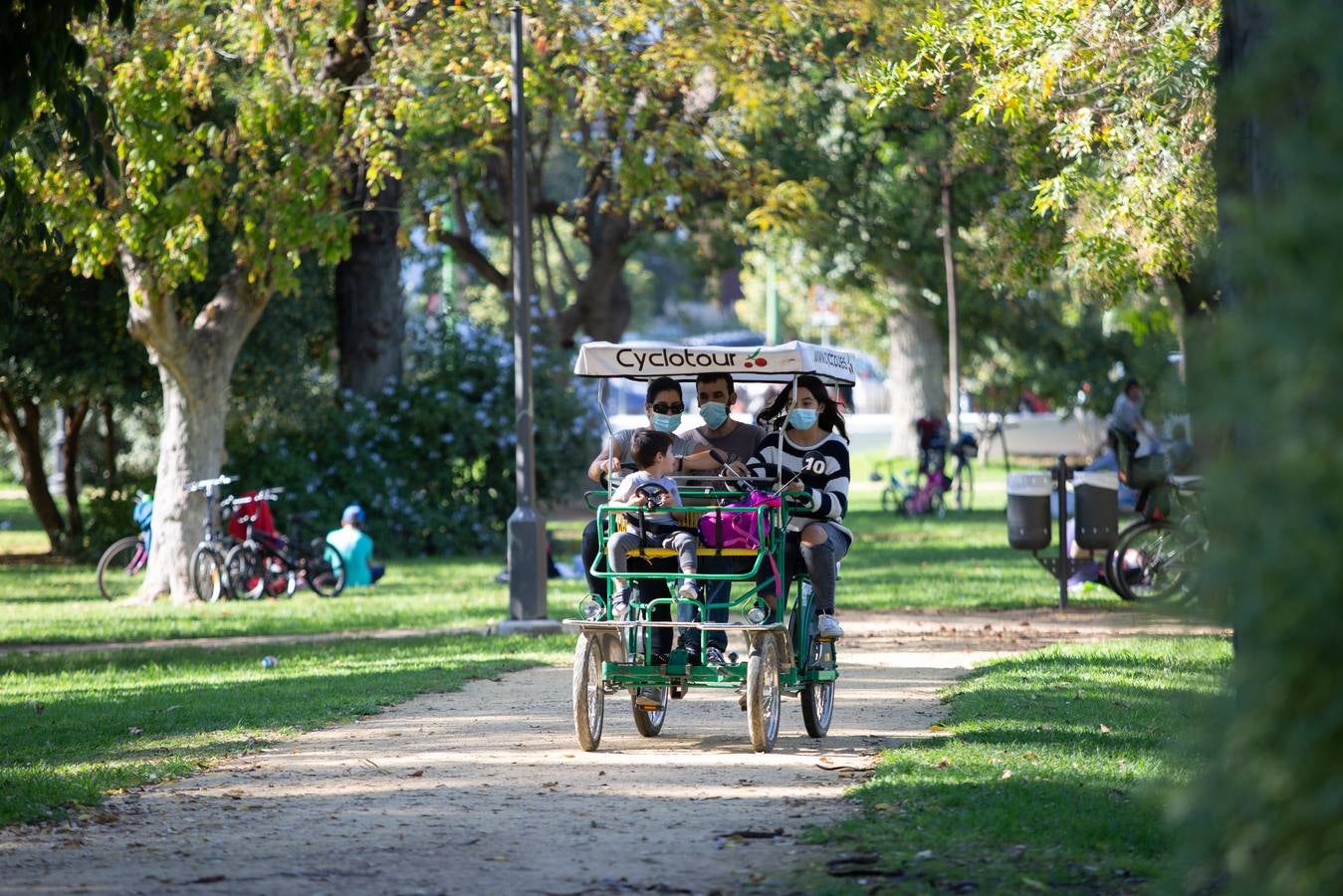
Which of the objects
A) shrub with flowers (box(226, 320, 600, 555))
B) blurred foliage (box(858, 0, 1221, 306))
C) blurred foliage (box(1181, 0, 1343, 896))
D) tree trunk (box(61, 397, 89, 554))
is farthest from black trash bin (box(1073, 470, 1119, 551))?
tree trunk (box(61, 397, 89, 554))

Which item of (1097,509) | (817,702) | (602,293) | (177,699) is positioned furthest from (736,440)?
(602,293)

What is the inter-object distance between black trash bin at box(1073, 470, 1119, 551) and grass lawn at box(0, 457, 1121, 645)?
0.67 meters

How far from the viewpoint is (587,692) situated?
8633mm

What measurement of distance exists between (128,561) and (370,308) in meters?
5.98

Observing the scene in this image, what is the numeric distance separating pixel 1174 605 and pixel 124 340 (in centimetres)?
2054

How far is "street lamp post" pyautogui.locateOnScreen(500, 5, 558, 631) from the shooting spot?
1482 centimetres

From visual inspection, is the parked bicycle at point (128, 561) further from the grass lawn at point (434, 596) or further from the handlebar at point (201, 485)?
the handlebar at point (201, 485)

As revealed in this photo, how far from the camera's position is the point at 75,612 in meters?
18.1

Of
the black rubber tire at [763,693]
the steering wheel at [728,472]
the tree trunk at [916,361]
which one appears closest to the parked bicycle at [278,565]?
the steering wheel at [728,472]

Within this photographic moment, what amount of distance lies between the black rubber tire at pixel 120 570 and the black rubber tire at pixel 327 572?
221 centimetres

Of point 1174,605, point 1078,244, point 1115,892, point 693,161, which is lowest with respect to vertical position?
point 1115,892

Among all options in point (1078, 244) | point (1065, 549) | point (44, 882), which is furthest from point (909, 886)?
point (1065, 549)

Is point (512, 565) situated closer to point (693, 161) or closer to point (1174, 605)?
point (693, 161)

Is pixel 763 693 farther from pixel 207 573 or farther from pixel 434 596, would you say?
pixel 207 573
